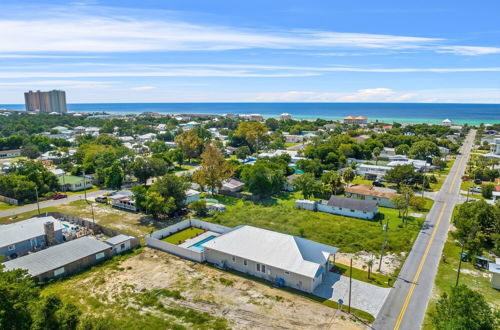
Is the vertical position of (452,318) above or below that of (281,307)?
above

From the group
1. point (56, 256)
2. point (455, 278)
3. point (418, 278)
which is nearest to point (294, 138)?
point (418, 278)

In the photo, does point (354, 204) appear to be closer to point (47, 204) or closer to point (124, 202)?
point (124, 202)

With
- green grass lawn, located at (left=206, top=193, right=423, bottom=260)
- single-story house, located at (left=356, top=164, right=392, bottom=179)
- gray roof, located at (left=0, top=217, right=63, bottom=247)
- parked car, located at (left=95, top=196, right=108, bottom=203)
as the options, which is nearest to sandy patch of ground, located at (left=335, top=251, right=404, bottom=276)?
→ green grass lawn, located at (left=206, top=193, right=423, bottom=260)

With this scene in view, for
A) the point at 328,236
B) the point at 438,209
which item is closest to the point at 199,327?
the point at 328,236

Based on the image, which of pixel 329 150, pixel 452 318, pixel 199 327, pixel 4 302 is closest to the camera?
pixel 4 302

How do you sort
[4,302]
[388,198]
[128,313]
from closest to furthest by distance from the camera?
[4,302], [128,313], [388,198]

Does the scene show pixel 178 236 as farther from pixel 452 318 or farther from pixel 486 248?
pixel 486 248

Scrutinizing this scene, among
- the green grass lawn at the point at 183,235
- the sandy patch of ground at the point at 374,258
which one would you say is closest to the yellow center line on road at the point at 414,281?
the sandy patch of ground at the point at 374,258

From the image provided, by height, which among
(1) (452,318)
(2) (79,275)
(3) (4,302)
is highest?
(3) (4,302)

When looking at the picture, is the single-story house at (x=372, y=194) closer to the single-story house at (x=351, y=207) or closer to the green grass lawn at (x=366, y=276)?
the single-story house at (x=351, y=207)
